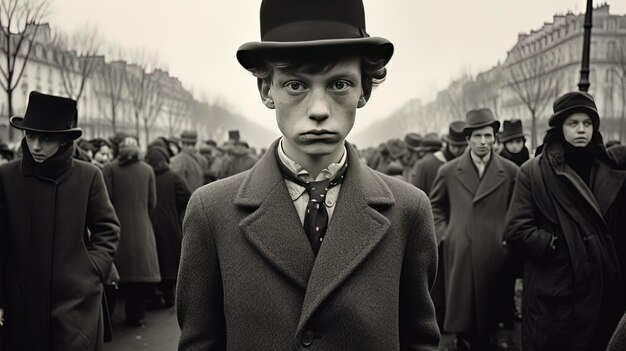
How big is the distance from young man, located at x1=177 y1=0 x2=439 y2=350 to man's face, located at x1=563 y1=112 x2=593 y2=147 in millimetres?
2846

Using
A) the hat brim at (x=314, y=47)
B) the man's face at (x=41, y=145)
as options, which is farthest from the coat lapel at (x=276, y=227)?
the man's face at (x=41, y=145)

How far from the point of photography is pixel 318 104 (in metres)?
1.82

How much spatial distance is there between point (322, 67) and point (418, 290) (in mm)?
852

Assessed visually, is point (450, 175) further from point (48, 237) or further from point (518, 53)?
point (518, 53)

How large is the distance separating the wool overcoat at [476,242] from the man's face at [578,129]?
55.7 inches

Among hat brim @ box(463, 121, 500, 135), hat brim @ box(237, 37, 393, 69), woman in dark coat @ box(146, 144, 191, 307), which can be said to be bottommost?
woman in dark coat @ box(146, 144, 191, 307)

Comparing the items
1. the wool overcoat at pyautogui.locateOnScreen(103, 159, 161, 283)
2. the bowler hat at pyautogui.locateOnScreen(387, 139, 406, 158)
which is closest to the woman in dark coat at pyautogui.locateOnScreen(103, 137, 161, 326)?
the wool overcoat at pyautogui.locateOnScreen(103, 159, 161, 283)

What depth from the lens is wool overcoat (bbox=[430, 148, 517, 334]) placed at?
5.73m

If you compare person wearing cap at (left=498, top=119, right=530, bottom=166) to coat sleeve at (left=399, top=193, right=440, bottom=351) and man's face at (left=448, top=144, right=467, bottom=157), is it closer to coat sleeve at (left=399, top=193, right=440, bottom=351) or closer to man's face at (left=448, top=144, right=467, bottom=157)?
man's face at (left=448, top=144, right=467, bottom=157)

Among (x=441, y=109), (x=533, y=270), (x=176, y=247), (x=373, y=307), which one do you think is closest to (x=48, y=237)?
(x=373, y=307)

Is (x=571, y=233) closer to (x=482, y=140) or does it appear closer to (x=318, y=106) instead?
(x=482, y=140)

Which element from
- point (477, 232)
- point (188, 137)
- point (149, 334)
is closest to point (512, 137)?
point (477, 232)

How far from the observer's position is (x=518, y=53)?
2998 centimetres

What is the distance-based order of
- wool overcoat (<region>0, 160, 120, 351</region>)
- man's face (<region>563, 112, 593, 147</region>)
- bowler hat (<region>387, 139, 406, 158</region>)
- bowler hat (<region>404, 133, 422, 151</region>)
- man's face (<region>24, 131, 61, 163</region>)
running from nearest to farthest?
1. wool overcoat (<region>0, 160, 120, 351</region>)
2. man's face (<region>24, 131, 61, 163</region>)
3. man's face (<region>563, 112, 593, 147</region>)
4. bowler hat (<region>404, 133, 422, 151</region>)
5. bowler hat (<region>387, 139, 406, 158</region>)
